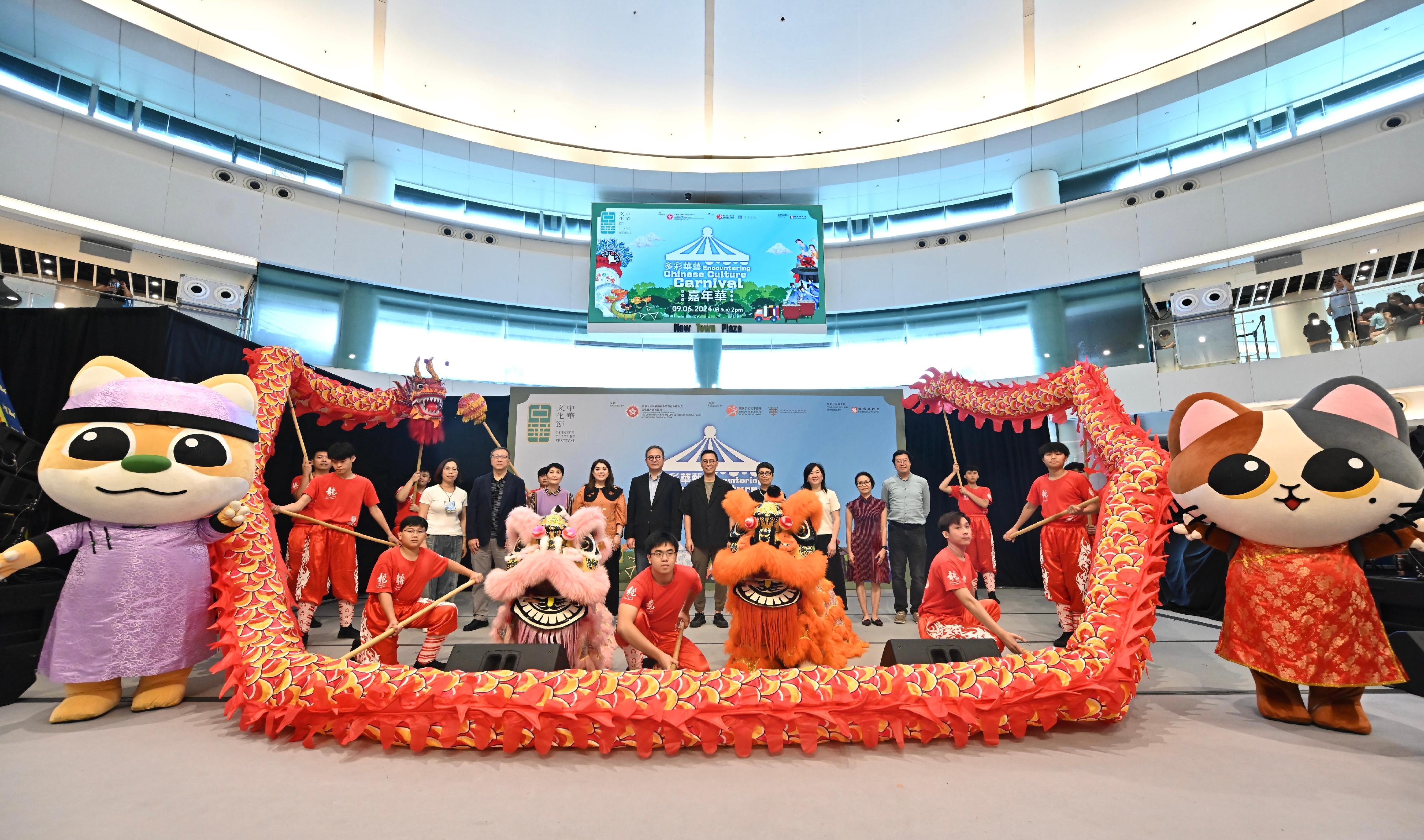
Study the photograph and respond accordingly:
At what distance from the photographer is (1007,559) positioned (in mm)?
7633

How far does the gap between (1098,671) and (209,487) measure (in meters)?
3.88

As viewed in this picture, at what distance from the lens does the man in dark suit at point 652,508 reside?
5047mm

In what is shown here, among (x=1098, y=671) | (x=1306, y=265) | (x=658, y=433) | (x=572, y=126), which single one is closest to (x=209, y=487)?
(x=1098, y=671)

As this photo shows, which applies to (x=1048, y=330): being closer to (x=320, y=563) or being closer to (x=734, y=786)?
(x=734, y=786)

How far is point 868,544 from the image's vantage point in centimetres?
521

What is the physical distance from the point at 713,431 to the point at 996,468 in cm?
381

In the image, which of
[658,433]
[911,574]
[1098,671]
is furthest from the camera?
[658,433]

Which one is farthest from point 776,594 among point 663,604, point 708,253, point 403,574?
point 708,253

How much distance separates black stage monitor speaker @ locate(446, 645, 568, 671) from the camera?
99.3 inches

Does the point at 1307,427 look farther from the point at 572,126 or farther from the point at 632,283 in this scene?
the point at 572,126

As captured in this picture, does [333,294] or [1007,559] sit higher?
[333,294]

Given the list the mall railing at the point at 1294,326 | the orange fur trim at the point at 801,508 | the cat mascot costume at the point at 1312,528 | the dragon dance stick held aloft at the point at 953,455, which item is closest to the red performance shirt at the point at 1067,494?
the dragon dance stick held aloft at the point at 953,455

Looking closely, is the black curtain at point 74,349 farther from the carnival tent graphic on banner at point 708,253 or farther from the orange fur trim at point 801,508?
the carnival tent graphic on banner at point 708,253

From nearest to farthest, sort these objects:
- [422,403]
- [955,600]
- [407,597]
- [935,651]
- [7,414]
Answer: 1. [935,651]
2. [7,414]
3. [955,600]
4. [407,597]
5. [422,403]
